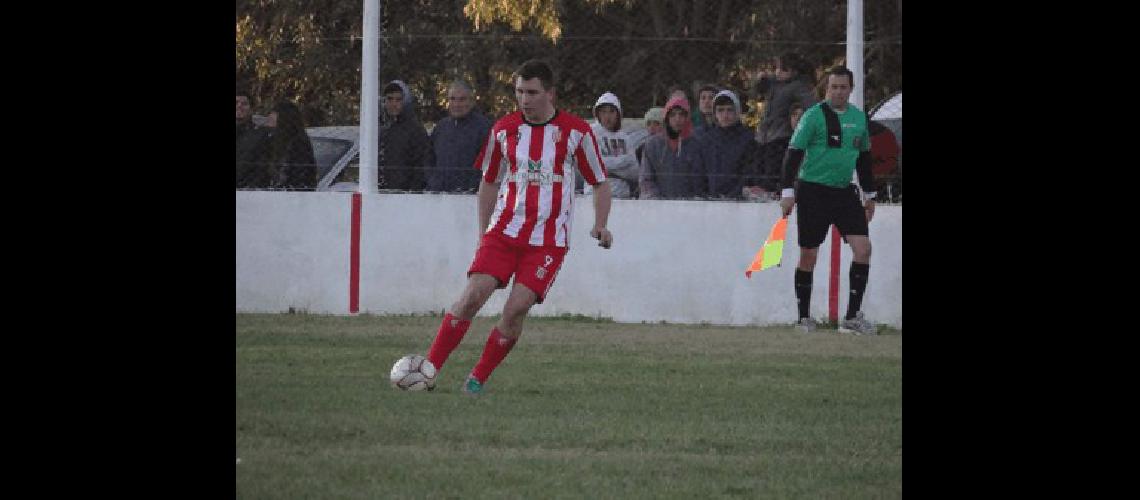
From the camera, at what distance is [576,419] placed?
30.2 ft

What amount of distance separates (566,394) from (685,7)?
649cm

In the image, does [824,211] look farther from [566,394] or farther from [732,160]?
[566,394]

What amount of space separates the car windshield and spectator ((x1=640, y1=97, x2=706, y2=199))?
2336mm

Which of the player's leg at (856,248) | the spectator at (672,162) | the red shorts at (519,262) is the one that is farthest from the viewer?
the spectator at (672,162)

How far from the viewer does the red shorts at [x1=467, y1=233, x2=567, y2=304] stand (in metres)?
10.3

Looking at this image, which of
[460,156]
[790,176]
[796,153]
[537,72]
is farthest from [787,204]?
[537,72]

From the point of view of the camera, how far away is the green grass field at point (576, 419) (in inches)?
296

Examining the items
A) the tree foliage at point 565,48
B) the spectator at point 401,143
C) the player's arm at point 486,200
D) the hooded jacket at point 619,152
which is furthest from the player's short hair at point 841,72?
the player's arm at point 486,200

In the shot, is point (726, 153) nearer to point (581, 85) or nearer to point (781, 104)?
point (781, 104)

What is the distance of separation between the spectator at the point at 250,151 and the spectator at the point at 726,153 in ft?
10.9

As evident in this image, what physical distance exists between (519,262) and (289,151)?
574 cm

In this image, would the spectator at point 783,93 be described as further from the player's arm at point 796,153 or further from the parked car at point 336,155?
the parked car at point 336,155

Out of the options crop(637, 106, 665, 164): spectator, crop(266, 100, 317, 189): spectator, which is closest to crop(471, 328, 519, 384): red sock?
crop(637, 106, 665, 164): spectator
